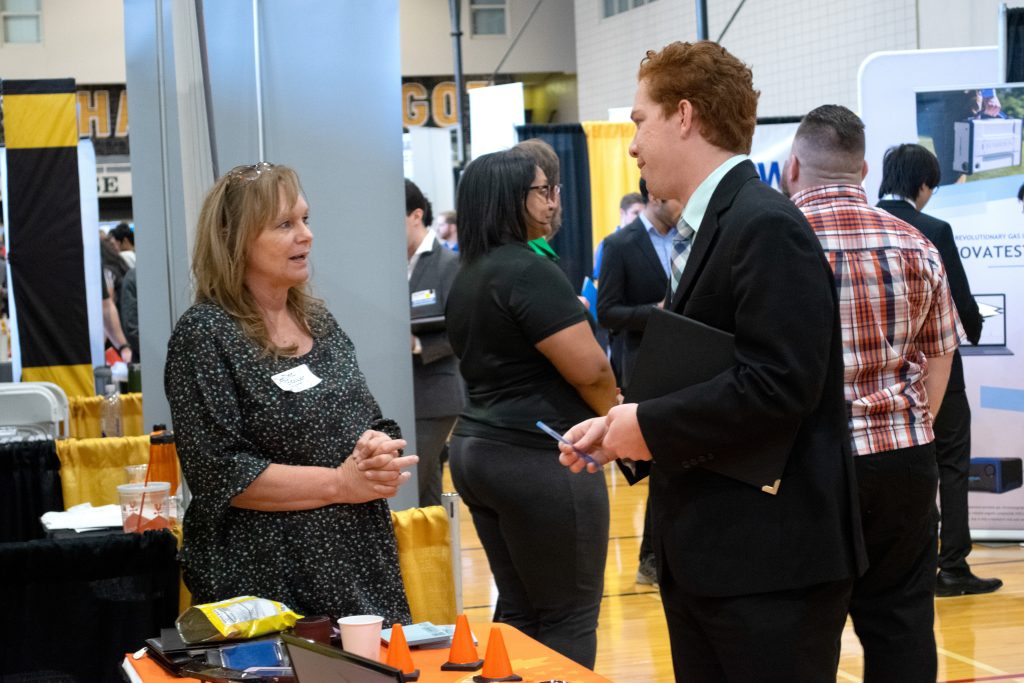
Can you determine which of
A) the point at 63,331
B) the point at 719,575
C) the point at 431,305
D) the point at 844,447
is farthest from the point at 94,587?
the point at 63,331

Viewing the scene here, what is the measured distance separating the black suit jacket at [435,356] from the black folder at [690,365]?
2.52 m

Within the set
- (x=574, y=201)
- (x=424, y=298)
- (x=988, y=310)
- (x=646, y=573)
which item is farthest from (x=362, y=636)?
(x=574, y=201)

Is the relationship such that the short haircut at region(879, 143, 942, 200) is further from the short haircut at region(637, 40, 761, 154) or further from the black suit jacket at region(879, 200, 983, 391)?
the short haircut at region(637, 40, 761, 154)

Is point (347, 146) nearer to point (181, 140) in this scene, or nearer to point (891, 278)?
point (181, 140)

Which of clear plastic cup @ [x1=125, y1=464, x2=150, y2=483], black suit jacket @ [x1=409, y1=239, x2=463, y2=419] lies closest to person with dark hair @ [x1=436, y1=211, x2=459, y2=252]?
black suit jacket @ [x1=409, y1=239, x2=463, y2=419]

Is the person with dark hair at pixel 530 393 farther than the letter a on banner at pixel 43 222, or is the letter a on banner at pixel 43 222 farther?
the letter a on banner at pixel 43 222

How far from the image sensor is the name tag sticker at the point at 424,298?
452cm

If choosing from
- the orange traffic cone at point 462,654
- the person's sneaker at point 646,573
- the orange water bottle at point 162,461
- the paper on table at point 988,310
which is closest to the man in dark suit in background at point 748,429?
the orange traffic cone at point 462,654

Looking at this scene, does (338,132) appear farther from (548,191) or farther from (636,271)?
(636,271)

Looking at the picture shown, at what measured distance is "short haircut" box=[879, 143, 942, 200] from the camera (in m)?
4.03

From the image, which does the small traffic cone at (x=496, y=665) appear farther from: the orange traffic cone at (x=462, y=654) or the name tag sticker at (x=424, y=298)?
the name tag sticker at (x=424, y=298)

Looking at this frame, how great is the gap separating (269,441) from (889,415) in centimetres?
129

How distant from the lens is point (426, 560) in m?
2.48

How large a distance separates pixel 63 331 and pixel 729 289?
16.7ft
